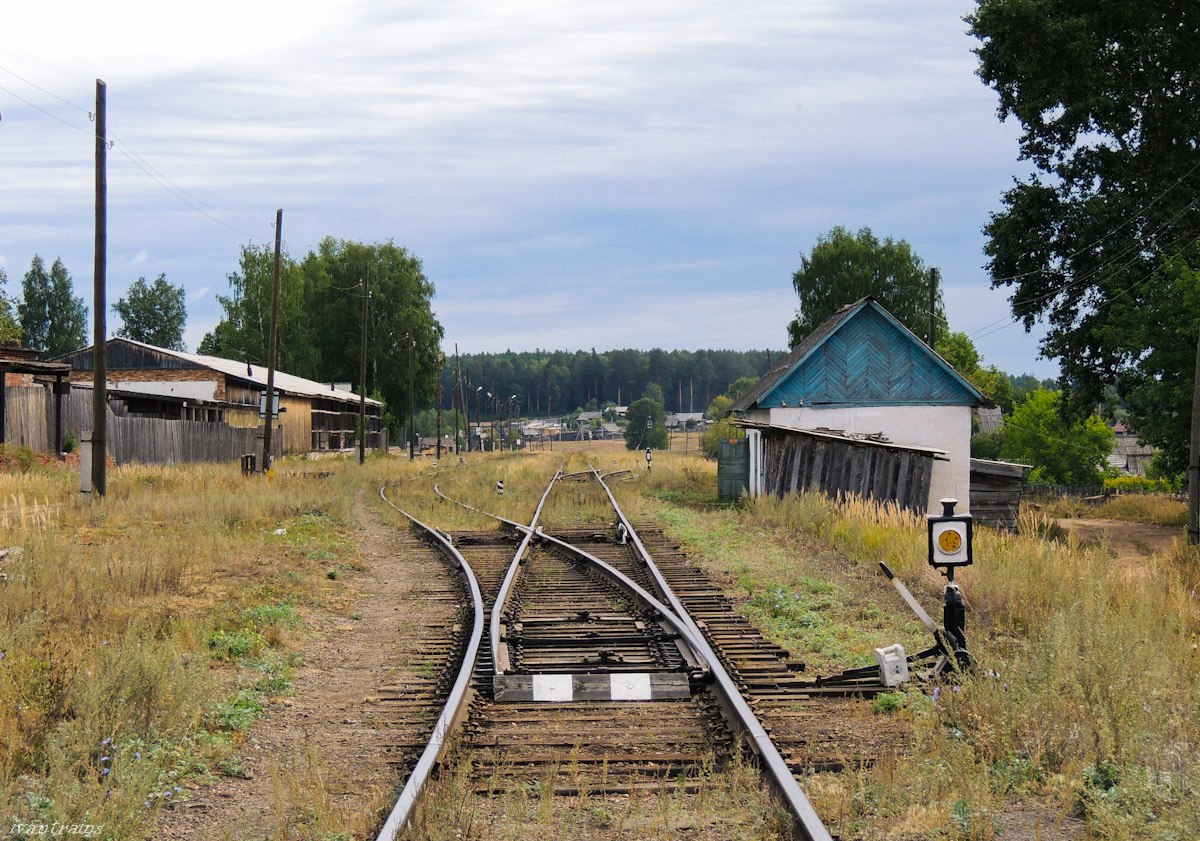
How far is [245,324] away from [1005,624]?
77.1 m

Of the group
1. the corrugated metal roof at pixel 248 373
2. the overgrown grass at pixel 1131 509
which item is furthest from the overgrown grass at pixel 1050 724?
the corrugated metal roof at pixel 248 373

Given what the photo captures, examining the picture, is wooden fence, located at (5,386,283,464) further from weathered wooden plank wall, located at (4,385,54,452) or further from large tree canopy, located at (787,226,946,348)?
large tree canopy, located at (787,226,946,348)

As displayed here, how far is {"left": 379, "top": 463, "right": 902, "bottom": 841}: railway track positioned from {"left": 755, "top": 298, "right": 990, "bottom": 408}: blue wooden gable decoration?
18555 millimetres

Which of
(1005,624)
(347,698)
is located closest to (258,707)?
(347,698)

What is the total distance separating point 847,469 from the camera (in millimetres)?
22750

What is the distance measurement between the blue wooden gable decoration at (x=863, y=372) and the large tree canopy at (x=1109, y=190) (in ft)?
15.8

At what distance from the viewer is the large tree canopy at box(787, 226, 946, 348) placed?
66312mm

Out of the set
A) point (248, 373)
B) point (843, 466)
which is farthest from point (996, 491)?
point (248, 373)

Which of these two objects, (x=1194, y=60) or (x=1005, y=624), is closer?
(x=1005, y=624)

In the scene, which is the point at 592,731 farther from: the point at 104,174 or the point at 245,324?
the point at 245,324

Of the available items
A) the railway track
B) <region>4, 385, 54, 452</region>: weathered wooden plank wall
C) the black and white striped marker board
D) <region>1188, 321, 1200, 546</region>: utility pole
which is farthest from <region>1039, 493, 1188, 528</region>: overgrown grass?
<region>4, 385, 54, 452</region>: weathered wooden plank wall

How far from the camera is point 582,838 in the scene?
499 cm

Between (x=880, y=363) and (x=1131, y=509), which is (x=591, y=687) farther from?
(x=1131, y=509)

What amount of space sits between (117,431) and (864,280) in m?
45.6
